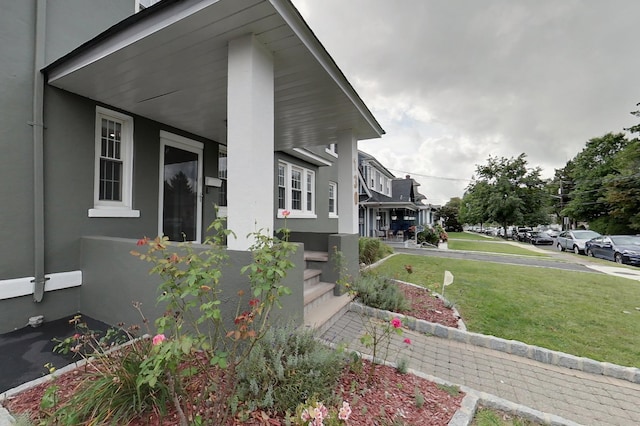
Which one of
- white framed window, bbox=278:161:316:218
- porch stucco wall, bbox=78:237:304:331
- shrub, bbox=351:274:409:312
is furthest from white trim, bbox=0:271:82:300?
white framed window, bbox=278:161:316:218

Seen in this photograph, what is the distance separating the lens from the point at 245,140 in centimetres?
275

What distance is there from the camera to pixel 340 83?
12.8 ft

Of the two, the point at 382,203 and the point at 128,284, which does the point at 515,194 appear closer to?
the point at 382,203

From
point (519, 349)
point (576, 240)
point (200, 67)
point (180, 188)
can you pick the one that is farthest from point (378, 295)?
point (576, 240)

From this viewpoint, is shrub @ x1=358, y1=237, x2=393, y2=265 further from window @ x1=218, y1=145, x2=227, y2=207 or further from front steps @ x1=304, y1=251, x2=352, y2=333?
→ window @ x1=218, y1=145, x2=227, y2=207

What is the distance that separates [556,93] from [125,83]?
48.7 ft

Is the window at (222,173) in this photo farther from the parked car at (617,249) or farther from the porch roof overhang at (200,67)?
the parked car at (617,249)

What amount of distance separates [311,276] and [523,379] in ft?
10.5

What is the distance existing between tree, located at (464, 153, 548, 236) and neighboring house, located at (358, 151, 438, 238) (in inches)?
454

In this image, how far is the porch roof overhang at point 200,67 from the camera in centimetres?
258

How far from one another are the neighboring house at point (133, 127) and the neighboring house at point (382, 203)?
45.3ft

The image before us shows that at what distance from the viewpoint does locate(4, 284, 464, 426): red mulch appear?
2.10 meters

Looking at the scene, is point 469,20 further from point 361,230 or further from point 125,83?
point 361,230

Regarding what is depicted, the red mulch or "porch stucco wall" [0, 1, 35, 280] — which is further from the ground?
"porch stucco wall" [0, 1, 35, 280]
